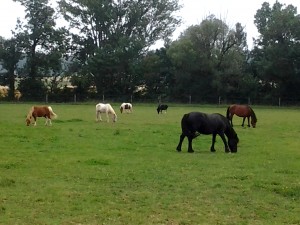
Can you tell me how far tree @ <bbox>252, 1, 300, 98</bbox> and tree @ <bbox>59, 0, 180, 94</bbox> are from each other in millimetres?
16541

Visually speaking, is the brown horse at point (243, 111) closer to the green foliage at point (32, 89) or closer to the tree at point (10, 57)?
the green foliage at point (32, 89)

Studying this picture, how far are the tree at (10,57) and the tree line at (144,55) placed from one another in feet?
0.45

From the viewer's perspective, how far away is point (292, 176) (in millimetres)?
12344

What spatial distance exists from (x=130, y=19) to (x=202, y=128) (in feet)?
186

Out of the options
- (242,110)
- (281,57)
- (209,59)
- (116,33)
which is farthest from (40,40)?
(242,110)

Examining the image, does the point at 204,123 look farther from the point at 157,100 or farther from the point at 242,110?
the point at 157,100

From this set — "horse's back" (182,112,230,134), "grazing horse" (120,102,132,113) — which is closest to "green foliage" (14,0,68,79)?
"grazing horse" (120,102,132,113)

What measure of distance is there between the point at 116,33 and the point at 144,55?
534 centimetres

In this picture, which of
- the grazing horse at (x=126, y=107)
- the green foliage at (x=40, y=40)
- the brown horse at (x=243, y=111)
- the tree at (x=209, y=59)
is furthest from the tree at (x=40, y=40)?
the brown horse at (x=243, y=111)

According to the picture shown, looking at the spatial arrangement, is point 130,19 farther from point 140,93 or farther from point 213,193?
point 213,193

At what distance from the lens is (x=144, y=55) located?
7088 cm

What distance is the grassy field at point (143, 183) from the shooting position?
8422 millimetres

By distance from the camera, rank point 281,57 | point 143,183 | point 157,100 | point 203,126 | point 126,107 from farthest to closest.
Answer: point 157,100, point 281,57, point 126,107, point 203,126, point 143,183

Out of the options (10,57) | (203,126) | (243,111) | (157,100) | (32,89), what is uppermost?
(10,57)
